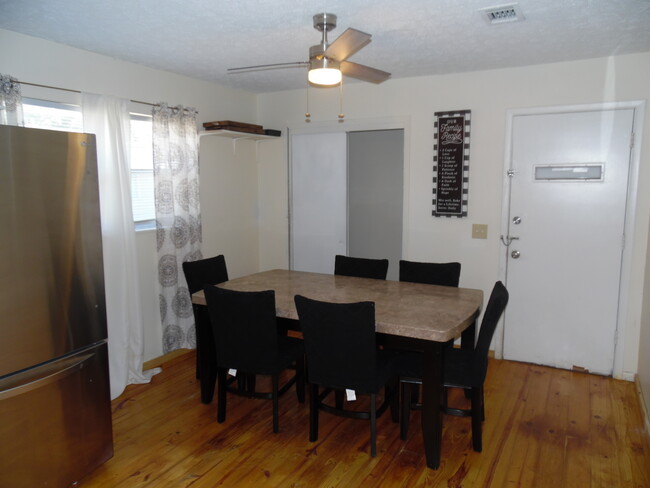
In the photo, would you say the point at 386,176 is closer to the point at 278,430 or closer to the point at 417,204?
the point at 417,204

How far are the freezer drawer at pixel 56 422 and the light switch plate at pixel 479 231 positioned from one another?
293 centimetres

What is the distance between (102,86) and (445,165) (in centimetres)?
273

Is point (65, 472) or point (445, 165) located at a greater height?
point (445, 165)

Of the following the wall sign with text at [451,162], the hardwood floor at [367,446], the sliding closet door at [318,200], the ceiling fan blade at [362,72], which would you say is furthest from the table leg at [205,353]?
the wall sign with text at [451,162]

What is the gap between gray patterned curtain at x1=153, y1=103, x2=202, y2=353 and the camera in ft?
12.1

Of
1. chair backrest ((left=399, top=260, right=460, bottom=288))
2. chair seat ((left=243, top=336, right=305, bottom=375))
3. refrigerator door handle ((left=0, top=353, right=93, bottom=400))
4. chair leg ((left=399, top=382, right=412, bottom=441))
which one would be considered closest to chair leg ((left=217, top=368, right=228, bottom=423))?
chair seat ((left=243, top=336, right=305, bottom=375))

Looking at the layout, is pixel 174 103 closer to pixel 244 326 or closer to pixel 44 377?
pixel 244 326

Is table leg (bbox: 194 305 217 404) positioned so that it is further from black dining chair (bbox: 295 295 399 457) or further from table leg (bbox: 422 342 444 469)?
table leg (bbox: 422 342 444 469)

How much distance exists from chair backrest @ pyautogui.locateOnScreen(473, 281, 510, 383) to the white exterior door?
1414 mm

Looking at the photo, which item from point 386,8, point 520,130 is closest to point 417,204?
point 520,130

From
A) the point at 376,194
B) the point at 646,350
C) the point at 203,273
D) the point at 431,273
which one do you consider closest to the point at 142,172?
the point at 203,273

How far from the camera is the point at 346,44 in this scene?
91.6 inches

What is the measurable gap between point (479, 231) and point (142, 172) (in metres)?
2.79

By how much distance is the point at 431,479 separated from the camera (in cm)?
240
